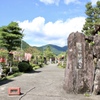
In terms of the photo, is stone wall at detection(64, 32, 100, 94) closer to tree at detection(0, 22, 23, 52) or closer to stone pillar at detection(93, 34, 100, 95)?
stone pillar at detection(93, 34, 100, 95)

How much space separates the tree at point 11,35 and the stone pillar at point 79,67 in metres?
16.3

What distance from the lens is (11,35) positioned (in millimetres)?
27453

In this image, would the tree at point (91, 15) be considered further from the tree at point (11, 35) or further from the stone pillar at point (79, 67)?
the stone pillar at point (79, 67)

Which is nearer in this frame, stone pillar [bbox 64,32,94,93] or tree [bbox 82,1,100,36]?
stone pillar [bbox 64,32,94,93]

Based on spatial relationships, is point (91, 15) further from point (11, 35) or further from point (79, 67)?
point (79, 67)

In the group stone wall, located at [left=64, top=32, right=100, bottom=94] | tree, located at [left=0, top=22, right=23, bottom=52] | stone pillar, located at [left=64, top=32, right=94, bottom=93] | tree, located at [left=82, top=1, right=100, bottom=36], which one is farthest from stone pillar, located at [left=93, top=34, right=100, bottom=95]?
tree, located at [left=82, top=1, right=100, bottom=36]

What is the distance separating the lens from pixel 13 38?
28266mm

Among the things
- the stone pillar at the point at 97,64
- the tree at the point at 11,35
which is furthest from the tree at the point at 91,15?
the stone pillar at the point at 97,64

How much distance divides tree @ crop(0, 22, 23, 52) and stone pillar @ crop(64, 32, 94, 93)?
16.3 m

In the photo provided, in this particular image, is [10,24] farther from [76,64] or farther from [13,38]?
[76,64]

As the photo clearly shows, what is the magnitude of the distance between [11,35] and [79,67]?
16.9 meters

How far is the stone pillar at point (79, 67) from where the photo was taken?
11.9 m

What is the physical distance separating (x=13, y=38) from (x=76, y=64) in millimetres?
17480

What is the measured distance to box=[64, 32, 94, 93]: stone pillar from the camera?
1188cm
